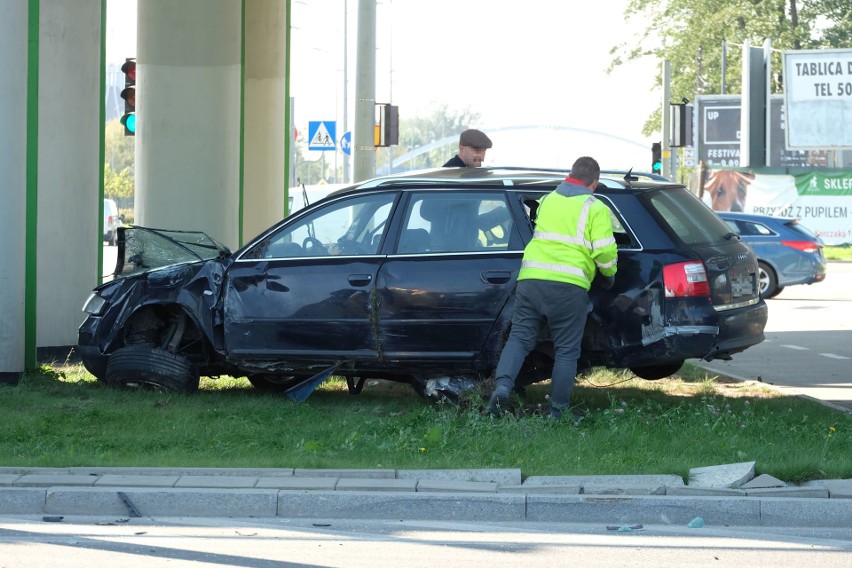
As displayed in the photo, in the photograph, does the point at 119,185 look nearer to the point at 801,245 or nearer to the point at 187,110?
the point at 801,245

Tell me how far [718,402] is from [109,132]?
104 meters

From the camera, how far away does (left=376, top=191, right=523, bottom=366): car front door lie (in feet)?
30.1

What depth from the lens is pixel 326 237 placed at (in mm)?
9727

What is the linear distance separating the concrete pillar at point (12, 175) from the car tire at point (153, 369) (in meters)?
1.08

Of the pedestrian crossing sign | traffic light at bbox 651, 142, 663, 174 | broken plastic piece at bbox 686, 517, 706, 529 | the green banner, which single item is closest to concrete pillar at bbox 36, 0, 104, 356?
broken plastic piece at bbox 686, 517, 706, 529

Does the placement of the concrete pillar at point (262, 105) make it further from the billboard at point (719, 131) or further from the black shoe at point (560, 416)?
the billboard at point (719, 131)

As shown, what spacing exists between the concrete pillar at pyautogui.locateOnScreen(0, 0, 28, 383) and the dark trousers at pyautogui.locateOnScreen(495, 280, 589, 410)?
4.27 metres

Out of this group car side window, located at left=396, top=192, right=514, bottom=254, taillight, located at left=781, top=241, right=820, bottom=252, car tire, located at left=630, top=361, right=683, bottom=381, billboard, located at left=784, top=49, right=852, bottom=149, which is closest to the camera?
car side window, located at left=396, top=192, right=514, bottom=254

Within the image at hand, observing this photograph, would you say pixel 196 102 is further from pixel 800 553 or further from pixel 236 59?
pixel 800 553

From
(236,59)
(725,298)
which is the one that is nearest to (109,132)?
(236,59)

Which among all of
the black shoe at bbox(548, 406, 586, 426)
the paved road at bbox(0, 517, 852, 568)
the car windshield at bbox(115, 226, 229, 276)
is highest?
the car windshield at bbox(115, 226, 229, 276)

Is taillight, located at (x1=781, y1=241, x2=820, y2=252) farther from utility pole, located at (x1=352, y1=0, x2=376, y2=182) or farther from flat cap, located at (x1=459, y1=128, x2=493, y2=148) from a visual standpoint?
flat cap, located at (x1=459, y1=128, x2=493, y2=148)

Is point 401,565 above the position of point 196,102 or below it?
below

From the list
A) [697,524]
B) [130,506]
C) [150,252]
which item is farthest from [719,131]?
Answer: [130,506]
